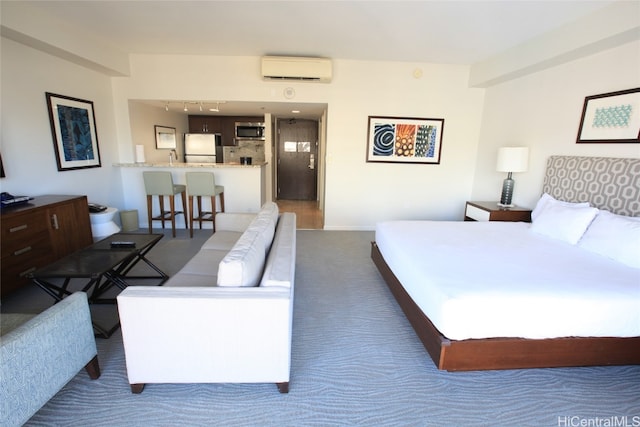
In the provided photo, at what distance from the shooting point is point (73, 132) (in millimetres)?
3754

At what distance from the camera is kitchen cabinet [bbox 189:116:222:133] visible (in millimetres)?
7354

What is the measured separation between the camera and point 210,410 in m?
1.62

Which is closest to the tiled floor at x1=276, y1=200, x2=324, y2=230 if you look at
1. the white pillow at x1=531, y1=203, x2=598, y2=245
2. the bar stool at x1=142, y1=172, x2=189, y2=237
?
the bar stool at x1=142, y1=172, x2=189, y2=237

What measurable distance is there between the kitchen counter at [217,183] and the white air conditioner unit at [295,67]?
144cm

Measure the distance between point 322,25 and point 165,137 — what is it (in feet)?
13.6

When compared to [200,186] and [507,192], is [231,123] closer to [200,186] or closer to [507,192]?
[200,186]

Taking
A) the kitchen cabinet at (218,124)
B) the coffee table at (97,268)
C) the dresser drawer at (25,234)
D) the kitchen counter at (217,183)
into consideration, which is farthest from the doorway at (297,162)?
the dresser drawer at (25,234)

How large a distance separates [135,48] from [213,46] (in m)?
1.12

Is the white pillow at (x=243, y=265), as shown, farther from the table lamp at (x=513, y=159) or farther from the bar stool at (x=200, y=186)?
the table lamp at (x=513, y=159)

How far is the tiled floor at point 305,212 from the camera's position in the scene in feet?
17.6

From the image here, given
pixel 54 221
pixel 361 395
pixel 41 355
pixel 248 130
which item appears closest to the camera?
pixel 41 355

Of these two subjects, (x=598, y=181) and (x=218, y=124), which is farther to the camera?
(x=218, y=124)

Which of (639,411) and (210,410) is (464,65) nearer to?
(639,411)

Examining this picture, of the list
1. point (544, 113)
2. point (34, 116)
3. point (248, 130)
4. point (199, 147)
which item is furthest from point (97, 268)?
point (248, 130)
